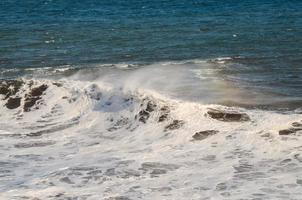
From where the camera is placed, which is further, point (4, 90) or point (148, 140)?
point (4, 90)

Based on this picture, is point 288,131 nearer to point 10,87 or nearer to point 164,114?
point 164,114

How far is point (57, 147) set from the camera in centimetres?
1476

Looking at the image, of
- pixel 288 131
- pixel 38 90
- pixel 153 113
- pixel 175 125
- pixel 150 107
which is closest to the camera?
pixel 288 131

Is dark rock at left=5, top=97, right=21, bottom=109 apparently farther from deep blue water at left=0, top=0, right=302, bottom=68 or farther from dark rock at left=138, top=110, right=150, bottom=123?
→ deep blue water at left=0, top=0, right=302, bottom=68

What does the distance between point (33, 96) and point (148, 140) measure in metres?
5.66

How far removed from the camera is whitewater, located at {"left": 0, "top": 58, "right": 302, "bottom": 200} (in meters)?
11.7

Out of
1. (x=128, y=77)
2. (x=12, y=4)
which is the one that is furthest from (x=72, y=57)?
(x=12, y=4)

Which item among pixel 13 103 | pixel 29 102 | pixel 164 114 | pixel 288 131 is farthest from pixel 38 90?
pixel 288 131

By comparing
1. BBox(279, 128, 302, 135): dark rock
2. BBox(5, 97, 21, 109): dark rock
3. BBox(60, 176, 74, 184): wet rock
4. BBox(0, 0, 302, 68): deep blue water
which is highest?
BBox(279, 128, 302, 135): dark rock

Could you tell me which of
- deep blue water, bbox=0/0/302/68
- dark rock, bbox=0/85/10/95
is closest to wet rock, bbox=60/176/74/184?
dark rock, bbox=0/85/10/95

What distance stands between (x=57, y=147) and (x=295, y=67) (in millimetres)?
10370

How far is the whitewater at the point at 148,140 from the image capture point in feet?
38.3

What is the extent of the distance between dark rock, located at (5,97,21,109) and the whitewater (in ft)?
0.33

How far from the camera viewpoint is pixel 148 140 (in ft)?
48.8
